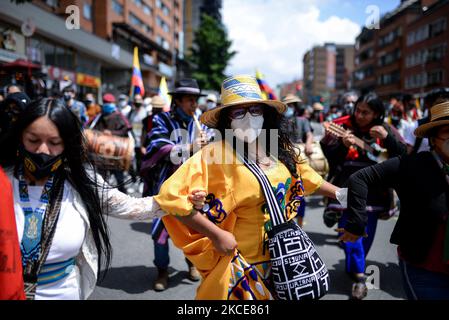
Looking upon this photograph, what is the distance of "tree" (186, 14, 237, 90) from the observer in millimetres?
48000

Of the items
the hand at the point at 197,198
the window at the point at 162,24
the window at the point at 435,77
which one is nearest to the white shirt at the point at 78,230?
the hand at the point at 197,198

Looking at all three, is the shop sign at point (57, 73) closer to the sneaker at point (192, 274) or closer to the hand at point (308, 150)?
the hand at point (308, 150)

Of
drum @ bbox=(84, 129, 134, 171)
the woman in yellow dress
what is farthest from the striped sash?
drum @ bbox=(84, 129, 134, 171)

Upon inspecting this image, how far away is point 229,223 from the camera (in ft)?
7.04

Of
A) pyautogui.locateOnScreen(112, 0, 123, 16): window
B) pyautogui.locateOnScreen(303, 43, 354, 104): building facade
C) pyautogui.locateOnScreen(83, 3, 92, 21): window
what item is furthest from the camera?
pyautogui.locateOnScreen(303, 43, 354, 104): building facade

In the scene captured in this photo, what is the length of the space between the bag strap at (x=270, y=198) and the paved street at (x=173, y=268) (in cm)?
158

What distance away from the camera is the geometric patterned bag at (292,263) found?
76.9 inches

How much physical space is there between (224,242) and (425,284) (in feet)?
3.53

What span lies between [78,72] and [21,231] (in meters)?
24.9

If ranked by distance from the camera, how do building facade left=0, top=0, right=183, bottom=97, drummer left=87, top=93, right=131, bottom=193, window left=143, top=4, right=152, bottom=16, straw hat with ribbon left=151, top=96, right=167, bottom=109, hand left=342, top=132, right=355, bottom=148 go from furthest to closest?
window left=143, top=4, right=152, bottom=16 → building facade left=0, top=0, right=183, bottom=97 → straw hat with ribbon left=151, top=96, right=167, bottom=109 → drummer left=87, top=93, right=131, bottom=193 → hand left=342, top=132, right=355, bottom=148

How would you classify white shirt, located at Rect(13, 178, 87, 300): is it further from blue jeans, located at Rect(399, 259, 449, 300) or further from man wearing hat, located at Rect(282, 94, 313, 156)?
man wearing hat, located at Rect(282, 94, 313, 156)

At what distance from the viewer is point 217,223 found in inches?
83.6

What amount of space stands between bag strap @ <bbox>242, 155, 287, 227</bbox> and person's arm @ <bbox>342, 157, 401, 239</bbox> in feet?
1.48

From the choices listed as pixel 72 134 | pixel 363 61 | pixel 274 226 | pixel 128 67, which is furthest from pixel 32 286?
pixel 363 61
